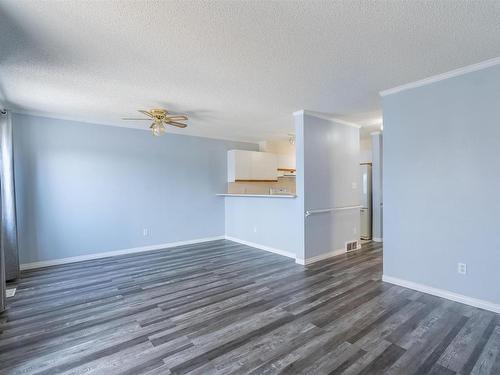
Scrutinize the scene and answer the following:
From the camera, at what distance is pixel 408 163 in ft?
10.4

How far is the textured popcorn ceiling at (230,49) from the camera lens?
5.84 feet

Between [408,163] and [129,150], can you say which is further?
[129,150]

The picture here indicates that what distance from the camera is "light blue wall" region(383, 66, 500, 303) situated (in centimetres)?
257

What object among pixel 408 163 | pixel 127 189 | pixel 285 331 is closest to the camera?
pixel 285 331

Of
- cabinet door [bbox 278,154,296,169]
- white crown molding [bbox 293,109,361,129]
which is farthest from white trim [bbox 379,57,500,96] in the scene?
cabinet door [bbox 278,154,296,169]

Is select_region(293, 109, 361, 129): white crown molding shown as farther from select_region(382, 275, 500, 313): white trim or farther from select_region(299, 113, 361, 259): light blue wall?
select_region(382, 275, 500, 313): white trim

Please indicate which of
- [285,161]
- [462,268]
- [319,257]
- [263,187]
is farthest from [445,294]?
[285,161]

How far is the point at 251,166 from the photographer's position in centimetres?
642

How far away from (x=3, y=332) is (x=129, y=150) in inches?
136

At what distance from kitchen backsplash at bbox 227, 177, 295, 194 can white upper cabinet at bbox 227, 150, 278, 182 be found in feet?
0.94

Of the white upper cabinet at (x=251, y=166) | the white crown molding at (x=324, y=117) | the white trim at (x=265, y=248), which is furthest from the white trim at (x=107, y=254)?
the white crown molding at (x=324, y=117)

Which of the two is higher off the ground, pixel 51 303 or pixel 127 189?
pixel 127 189

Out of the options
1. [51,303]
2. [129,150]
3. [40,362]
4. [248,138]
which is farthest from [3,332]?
[248,138]

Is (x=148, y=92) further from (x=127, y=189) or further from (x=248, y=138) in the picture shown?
(x=248, y=138)
